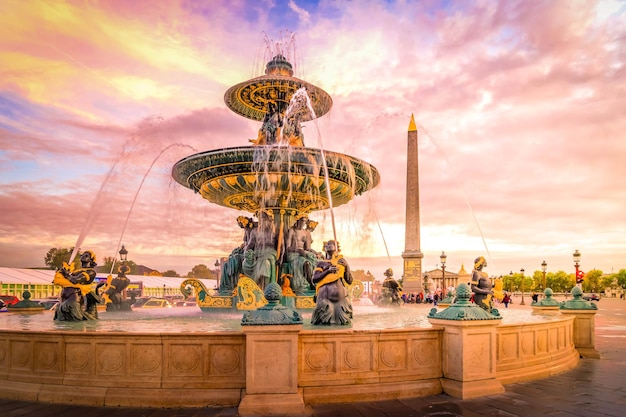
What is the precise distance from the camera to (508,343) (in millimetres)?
8609

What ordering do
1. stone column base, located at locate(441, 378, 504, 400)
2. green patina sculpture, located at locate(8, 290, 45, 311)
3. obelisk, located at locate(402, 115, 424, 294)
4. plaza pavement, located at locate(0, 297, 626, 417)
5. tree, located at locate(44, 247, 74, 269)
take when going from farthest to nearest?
tree, located at locate(44, 247, 74, 269)
obelisk, located at locate(402, 115, 424, 294)
green patina sculpture, located at locate(8, 290, 45, 311)
stone column base, located at locate(441, 378, 504, 400)
plaza pavement, located at locate(0, 297, 626, 417)

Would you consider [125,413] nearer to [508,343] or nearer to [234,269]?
[508,343]

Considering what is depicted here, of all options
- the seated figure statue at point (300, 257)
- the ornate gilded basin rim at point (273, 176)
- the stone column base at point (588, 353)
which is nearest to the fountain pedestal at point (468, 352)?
the stone column base at point (588, 353)

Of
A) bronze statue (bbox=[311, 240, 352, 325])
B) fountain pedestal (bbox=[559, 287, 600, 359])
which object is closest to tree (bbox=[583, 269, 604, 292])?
fountain pedestal (bbox=[559, 287, 600, 359])

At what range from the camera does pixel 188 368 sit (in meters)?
7.04

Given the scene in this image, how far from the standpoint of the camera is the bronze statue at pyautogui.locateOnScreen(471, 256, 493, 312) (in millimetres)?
11391

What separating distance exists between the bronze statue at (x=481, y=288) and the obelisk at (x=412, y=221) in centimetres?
3737

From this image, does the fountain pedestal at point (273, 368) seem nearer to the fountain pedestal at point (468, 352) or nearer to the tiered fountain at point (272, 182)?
the fountain pedestal at point (468, 352)

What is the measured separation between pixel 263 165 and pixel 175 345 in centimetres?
829

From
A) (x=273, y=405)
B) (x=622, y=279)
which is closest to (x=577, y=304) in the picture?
(x=273, y=405)

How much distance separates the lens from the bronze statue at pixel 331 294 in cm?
1007

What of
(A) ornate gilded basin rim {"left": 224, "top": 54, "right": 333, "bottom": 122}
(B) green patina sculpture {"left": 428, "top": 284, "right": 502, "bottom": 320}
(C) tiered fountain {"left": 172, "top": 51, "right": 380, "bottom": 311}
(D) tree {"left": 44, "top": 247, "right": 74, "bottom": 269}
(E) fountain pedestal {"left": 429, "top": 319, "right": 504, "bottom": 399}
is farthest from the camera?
(D) tree {"left": 44, "top": 247, "right": 74, "bottom": 269}

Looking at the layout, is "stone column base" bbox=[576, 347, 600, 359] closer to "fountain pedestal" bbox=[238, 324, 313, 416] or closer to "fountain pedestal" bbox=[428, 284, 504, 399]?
"fountain pedestal" bbox=[428, 284, 504, 399]

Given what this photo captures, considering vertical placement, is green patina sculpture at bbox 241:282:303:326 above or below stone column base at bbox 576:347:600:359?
above
